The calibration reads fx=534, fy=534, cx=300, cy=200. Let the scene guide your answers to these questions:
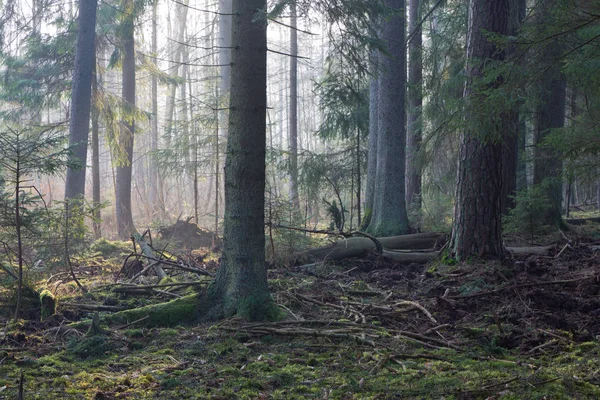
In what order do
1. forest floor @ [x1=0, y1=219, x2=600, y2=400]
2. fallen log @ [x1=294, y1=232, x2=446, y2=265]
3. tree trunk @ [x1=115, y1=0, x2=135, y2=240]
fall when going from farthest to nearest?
1. tree trunk @ [x1=115, y1=0, x2=135, y2=240]
2. fallen log @ [x1=294, y1=232, x2=446, y2=265]
3. forest floor @ [x1=0, y1=219, x2=600, y2=400]

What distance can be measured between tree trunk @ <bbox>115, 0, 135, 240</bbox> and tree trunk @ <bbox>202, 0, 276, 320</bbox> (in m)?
11.1

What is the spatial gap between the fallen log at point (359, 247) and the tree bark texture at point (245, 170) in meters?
3.49

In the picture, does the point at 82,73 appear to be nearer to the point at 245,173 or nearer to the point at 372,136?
the point at 372,136

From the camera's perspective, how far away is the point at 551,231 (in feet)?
39.9

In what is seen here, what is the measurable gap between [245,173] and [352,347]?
2.15 meters

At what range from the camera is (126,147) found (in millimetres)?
17234

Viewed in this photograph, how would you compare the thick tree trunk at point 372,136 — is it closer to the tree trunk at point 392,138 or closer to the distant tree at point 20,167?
the tree trunk at point 392,138

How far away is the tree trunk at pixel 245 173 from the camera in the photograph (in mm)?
5781

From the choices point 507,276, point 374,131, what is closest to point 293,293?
point 507,276

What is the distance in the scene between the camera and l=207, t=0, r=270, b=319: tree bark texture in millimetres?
5785

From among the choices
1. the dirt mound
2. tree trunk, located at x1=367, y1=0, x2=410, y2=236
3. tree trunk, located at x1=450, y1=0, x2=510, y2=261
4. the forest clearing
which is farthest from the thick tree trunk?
tree trunk, located at x1=450, y1=0, x2=510, y2=261

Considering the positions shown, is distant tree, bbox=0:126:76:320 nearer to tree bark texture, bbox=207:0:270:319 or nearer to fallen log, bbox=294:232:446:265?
tree bark texture, bbox=207:0:270:319

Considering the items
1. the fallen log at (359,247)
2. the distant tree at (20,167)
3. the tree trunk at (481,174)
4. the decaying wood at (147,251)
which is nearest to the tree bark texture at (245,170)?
the distant tree at (20,167)

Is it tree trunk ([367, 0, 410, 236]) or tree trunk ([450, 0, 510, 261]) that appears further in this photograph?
tree trunk ([367, 0, 410, 236])
